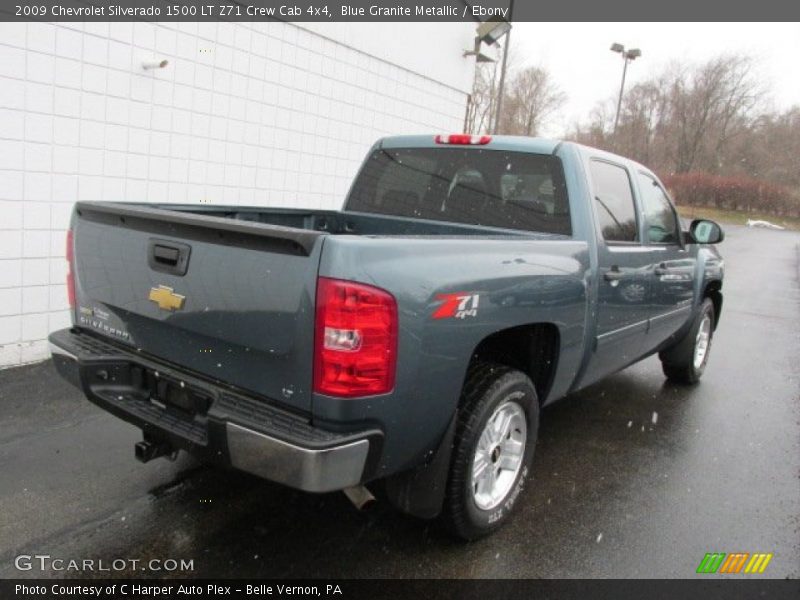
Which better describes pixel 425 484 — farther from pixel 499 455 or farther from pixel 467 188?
pixel 467 188

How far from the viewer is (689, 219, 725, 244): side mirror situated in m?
4.79

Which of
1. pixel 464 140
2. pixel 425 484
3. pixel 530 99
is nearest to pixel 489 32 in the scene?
pixel 464 140

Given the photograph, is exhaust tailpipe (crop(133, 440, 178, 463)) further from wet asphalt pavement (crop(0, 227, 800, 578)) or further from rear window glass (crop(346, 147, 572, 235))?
rear window glass (crop(346, 147, 572, 235))

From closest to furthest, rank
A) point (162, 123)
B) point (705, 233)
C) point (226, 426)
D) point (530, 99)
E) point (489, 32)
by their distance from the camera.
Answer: point (226, 426) → point (705, 233) → point (162, 123) → point (489, 32) → point (530, 99)

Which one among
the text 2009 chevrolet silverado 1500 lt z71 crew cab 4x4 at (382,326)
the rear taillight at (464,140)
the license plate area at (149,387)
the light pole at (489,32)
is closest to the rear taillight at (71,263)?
the text 2009 chevrolet silverado 1500 lt z71 crew cab 4x4 at (382,326)

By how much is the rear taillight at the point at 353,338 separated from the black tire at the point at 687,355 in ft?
13.5

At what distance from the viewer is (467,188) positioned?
12.4ft

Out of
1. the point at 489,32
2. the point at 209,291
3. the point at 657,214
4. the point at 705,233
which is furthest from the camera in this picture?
the point at 489,32

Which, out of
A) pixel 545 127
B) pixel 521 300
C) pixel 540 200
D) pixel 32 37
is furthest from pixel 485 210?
pixel 545 127

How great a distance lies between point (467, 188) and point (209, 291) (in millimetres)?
1987

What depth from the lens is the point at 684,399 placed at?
5.32 m

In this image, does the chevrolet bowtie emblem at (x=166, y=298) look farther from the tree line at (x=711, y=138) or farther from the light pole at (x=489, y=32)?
the tree line at (x=711, y=138)

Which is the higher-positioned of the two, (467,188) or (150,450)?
(467,188)

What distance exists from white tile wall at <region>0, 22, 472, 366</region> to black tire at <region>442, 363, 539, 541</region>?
385 cm
